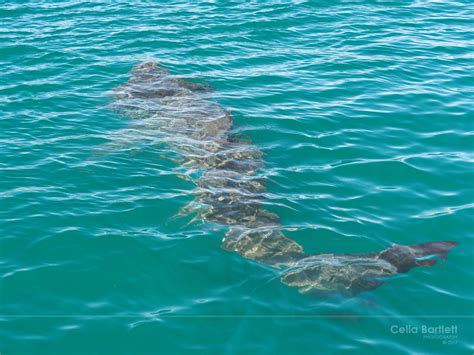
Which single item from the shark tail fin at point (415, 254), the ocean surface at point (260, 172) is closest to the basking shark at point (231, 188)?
the shark tail fin at point (415, 254)

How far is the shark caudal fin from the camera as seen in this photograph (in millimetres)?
9859

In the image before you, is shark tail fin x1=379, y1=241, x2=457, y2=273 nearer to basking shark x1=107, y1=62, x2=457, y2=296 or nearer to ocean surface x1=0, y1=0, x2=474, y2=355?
basking shark x1=107, y1=62, x2=457, y2=296

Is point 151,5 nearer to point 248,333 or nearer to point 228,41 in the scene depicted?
point 228,41

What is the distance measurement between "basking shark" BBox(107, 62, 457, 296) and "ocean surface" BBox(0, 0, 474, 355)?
28 cm

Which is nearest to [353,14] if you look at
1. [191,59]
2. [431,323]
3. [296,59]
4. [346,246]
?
[296,59]

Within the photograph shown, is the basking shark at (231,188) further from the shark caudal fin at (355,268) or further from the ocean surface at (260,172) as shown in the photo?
the ocean surface at (260,172)

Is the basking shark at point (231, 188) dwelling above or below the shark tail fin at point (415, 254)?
above

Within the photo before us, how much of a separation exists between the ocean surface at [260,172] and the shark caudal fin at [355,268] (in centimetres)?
19

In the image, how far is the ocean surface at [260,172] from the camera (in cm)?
918

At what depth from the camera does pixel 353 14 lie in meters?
23.7

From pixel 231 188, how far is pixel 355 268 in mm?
3672

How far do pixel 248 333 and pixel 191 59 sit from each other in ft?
41.4

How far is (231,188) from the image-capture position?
12953 mm

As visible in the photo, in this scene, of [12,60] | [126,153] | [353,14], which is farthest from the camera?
[353,14]
